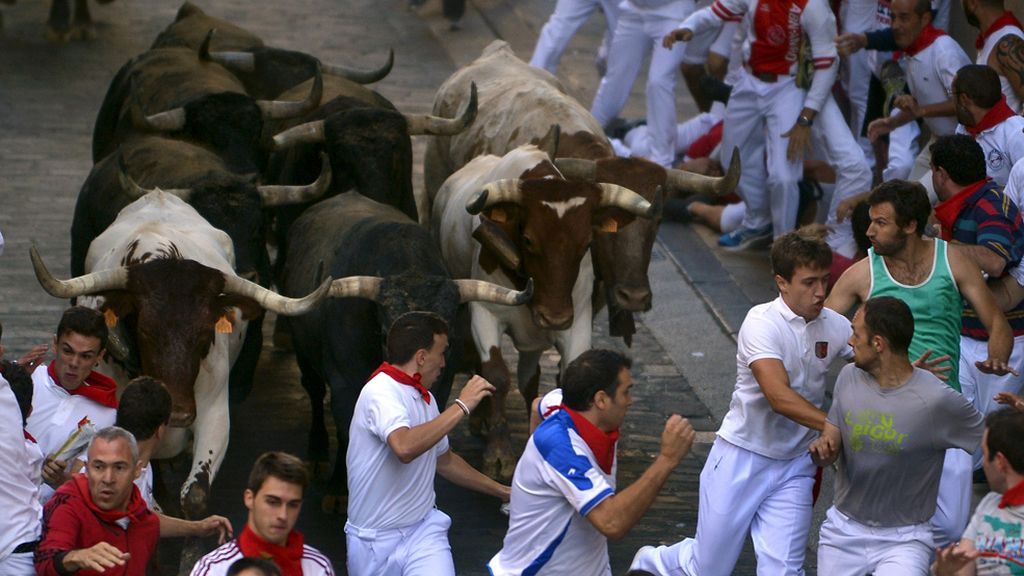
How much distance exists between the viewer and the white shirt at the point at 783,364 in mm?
7008

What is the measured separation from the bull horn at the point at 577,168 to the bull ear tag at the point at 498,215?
34.8 inches

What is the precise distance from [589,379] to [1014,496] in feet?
5.04

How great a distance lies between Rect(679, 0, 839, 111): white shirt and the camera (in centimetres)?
1210

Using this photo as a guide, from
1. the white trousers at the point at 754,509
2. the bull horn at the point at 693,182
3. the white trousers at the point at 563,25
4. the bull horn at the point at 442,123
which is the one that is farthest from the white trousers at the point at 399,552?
the white trousers at the point at 563,25

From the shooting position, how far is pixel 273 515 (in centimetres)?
564

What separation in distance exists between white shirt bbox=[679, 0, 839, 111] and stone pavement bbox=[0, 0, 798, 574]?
1.62 metres

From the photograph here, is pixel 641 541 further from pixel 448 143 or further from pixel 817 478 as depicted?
pixel 448 143

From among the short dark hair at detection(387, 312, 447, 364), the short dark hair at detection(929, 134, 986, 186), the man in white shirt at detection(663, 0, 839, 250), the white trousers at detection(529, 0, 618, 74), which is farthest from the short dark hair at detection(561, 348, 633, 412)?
the white trousers at detection(529, 0, 618, 74)

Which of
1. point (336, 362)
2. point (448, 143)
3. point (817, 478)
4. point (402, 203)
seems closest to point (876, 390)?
point (817, 478)

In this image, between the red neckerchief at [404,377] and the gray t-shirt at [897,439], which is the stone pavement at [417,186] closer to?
the red neckerchief at [404,377]

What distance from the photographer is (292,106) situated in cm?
1118

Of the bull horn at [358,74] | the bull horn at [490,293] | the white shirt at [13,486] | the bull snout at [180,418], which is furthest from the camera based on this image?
the bull horn at [358,74]

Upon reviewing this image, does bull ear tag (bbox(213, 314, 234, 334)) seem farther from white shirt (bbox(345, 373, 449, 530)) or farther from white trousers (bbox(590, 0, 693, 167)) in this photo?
white trousers (bbox(590, 0, 693, 167))

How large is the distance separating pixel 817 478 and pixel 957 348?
2.71 ft
